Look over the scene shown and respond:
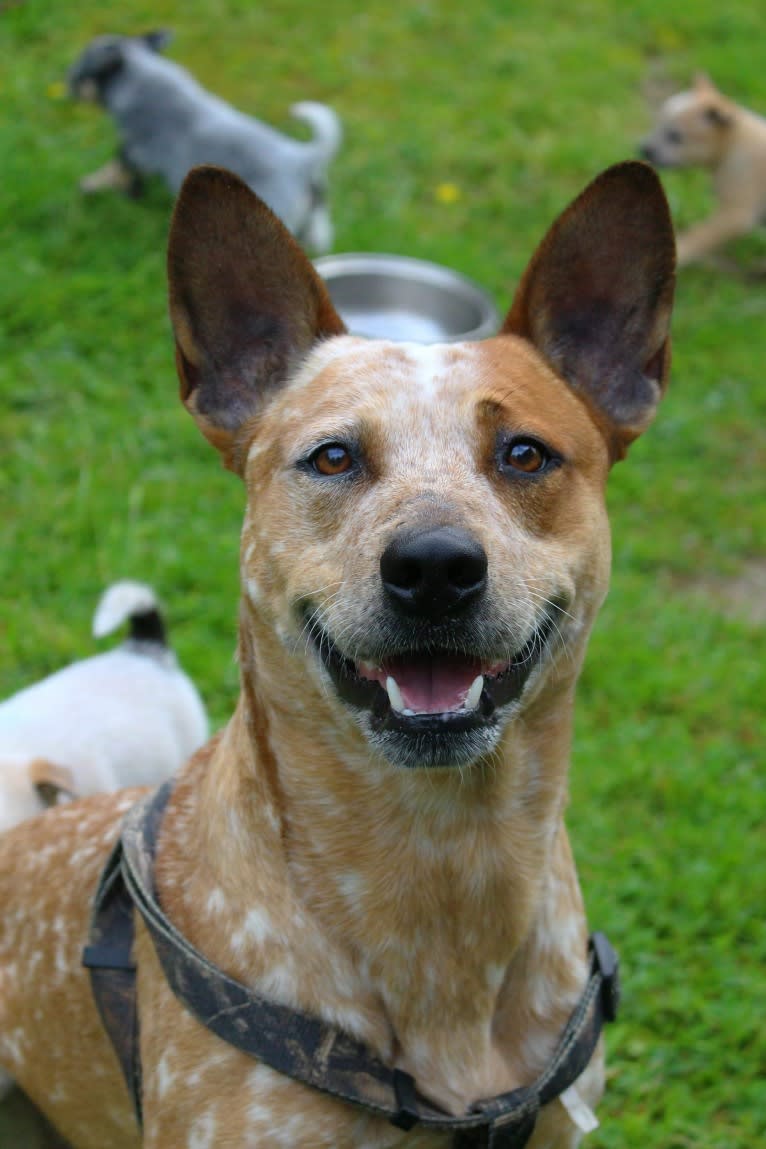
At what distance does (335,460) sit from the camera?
2543 mm

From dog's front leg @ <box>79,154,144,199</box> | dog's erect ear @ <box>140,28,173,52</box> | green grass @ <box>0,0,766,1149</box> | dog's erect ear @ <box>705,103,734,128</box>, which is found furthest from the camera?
dog's erect ear @ <box>705,103,734,128</box>

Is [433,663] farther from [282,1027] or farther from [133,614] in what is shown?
[133,614]

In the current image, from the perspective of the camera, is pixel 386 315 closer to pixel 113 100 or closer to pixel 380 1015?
pixel 113 100

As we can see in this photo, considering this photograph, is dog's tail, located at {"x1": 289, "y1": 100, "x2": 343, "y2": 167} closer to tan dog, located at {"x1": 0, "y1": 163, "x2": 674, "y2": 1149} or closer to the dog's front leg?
the dog's front leg

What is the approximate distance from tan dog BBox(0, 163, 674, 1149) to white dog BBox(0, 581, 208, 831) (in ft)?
3.95

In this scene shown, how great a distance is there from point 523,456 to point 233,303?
0.77 m

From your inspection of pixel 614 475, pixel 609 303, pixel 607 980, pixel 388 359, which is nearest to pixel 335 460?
pixel 388 359

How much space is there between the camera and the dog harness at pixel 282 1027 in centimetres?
232

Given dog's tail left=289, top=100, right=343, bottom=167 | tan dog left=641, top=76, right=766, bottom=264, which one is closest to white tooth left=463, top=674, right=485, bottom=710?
dog's tail left=289, top=100, right=343, bottom=167

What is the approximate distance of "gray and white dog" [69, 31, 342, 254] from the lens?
23.5 feet

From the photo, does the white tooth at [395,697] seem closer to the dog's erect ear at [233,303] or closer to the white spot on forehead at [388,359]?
the white spot on forehead at [388,359]

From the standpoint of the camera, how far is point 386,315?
6.65 m

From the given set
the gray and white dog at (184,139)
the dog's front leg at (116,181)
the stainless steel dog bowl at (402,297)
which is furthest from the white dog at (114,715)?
the dog's front leg at (116,181)

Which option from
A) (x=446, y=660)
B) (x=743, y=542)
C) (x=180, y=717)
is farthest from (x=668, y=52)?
(x=446, y=660)
